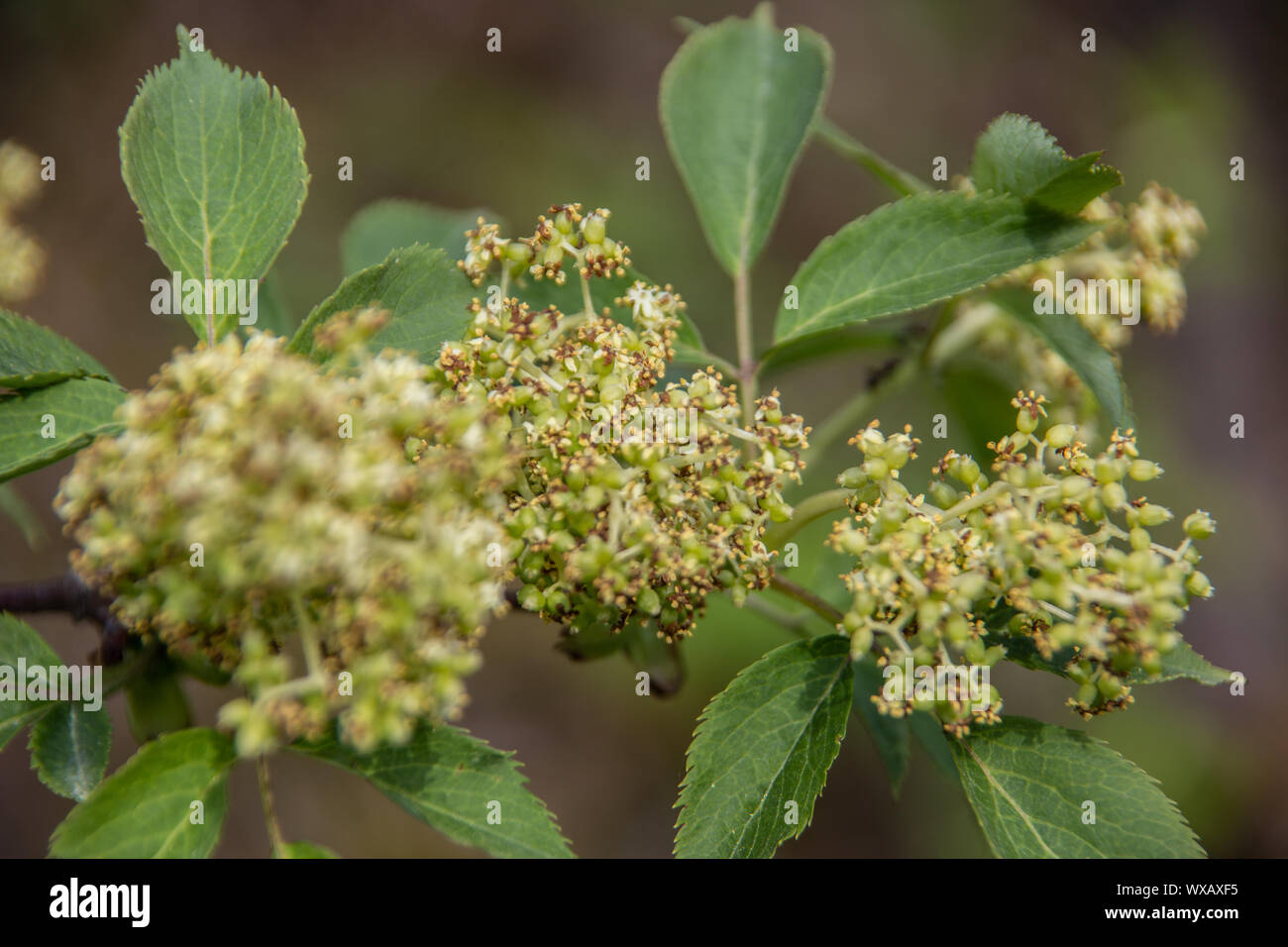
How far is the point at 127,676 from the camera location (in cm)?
281

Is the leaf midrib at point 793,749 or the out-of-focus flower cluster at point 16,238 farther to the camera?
the out-of-focus flower cluster at point 16,238

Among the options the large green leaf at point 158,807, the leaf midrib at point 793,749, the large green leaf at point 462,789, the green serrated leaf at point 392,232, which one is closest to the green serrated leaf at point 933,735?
the leaf midrib at point 793,749

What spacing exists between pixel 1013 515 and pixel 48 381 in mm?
2501

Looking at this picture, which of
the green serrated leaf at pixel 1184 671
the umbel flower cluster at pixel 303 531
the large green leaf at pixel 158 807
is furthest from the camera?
the green serrated leaf at pixel 1184 671

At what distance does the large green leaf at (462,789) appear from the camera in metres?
2.31

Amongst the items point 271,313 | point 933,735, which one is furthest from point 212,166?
point 933,735

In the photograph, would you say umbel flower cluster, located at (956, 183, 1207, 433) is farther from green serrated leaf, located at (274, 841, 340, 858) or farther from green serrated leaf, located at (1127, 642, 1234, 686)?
green serrated leaf, located at (274, 841, 340, 858)

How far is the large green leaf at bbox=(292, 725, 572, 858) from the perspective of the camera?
2307mm

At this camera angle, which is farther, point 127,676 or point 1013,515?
point 127,676

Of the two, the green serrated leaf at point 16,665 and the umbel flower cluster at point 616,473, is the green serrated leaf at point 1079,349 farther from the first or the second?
the green serrated leaf at point 16,665

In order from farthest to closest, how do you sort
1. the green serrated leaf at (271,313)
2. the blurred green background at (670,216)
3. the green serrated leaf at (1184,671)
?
the blurred green background at (670,216)
the green serrated leaf at (271,313)
the green serrated leaf at (1184,671)

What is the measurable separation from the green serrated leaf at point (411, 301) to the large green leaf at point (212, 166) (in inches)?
12.2
